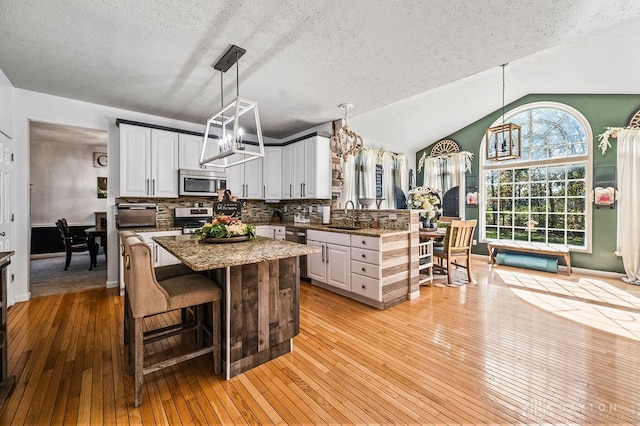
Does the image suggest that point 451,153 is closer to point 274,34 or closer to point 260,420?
point 274,34

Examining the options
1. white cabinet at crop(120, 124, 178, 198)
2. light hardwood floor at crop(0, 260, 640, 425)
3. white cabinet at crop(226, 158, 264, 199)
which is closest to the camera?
light hardwood floor at crop(0, 260, 640, 425)

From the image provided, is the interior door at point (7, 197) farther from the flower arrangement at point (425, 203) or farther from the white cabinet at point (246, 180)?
the flower arrangement at point (425, 203)

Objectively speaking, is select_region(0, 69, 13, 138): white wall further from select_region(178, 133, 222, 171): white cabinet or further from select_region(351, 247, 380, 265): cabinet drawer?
select_region(351, 247, 380, 265): cabinet drawer

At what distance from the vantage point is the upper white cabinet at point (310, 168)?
4435 mm

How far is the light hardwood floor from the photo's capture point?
157cm

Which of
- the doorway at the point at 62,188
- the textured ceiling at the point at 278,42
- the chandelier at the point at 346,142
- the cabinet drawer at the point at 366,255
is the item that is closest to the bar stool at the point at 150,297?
the textured ceiling at the point at 278,42

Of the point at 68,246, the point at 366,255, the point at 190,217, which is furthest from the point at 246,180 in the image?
the point at 68,246

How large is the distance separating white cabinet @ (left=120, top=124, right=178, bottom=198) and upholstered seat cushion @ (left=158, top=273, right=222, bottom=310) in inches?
96.3

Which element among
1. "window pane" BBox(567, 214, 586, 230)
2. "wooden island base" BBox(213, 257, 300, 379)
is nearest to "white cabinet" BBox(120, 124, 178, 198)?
"wooden island base" BBox(213, 257, 300, 379)

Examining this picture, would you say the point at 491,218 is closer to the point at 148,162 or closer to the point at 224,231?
the point at 224,231

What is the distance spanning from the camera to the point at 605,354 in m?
2.18

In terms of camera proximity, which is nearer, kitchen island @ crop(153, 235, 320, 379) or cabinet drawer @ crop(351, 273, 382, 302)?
kitchen island @ crop(153, 235, 320, 379)

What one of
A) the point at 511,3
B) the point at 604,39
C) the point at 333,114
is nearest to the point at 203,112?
the point at 333,114

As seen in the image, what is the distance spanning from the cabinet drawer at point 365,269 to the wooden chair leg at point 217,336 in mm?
1768
